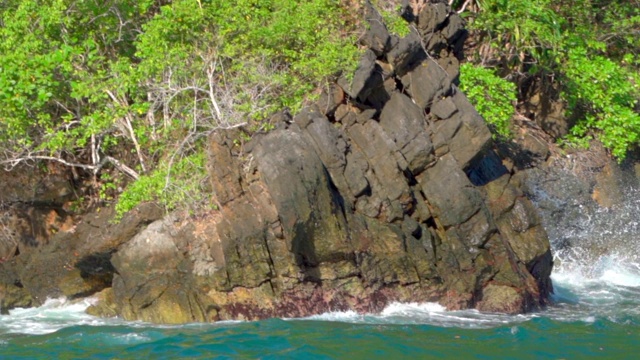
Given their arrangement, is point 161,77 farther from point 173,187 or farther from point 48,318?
point 48,318

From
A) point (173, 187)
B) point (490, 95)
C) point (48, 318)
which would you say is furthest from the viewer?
point (490, 95)

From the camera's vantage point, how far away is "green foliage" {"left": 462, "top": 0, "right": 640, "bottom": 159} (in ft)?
55.8

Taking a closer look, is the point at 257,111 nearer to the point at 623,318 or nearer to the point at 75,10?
the point at 75,10

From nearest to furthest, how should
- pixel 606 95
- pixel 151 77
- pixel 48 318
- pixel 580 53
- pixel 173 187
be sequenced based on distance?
pixel 48 318
pixel 173 187
pixel 151 77
pixel 606 95
pixel 580 53

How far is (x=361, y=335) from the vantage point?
448 inches

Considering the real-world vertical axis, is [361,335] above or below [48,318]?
below

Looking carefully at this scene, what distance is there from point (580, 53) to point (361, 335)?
27.9 feet

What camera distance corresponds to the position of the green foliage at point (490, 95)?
15836mm

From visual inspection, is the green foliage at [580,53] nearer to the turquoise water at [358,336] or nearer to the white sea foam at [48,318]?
the turquoise water at [358,336]

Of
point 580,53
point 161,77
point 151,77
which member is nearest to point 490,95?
point 580,53

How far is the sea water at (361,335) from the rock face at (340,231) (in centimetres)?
34

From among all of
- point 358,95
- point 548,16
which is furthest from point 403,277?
point 548,16

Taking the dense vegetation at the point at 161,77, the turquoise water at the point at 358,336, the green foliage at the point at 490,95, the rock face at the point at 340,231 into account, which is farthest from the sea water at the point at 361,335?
the green foliage at the point at 490,95

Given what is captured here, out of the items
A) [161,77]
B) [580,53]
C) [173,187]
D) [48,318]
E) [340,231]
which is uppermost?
[580,53]
